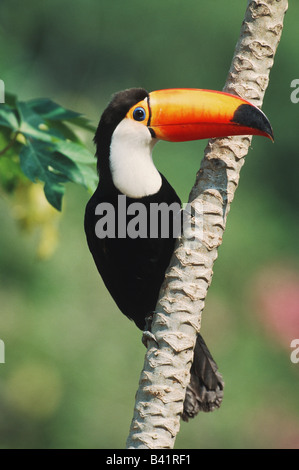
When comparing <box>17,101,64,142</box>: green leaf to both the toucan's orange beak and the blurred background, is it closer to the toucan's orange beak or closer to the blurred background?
the toucan's orange beak

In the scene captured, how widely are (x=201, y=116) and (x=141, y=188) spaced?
1.22ft

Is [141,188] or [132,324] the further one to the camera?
[132,324]

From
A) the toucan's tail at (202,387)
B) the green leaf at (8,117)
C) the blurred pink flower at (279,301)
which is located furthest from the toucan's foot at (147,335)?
the blurred pink flower at (279,301)

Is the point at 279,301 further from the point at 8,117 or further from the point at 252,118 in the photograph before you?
the point at 8,117

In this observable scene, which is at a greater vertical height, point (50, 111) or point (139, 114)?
point (139, 114)

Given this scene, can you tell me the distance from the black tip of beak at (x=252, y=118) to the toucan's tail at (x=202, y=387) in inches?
36.2

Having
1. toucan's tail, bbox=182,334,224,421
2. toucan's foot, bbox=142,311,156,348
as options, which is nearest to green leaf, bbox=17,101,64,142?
toucan's foot, bbox=142,311,156,348

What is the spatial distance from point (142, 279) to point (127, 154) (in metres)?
0.49

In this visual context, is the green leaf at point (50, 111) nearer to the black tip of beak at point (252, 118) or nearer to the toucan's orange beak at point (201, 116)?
the toucan's orange beak at point (201, 116)

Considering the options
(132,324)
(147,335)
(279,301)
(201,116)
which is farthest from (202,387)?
(279,301)

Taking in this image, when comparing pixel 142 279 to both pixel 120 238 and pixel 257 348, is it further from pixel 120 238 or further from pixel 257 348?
pixel 257 348

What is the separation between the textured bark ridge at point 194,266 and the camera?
206cm

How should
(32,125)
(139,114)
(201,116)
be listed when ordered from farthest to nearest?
(139,114), (201,116), (32,125)

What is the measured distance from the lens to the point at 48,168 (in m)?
2.21
